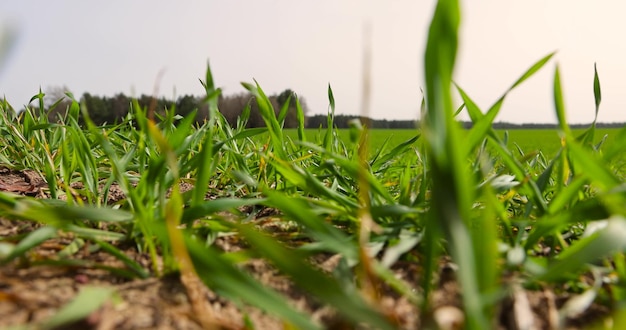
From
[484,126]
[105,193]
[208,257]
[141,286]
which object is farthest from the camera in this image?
[105,193]

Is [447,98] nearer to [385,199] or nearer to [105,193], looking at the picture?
[385,199]

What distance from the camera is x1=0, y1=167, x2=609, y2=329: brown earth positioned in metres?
0.54

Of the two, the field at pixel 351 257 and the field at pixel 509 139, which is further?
the field at pixel 509 139

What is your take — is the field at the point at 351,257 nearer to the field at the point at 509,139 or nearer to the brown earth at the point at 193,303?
the brown earth at the point at 193,303

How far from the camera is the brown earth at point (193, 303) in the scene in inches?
21.4

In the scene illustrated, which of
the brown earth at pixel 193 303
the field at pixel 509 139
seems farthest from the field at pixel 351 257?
the field at pixel 509 139

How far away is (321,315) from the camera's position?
2.01ft

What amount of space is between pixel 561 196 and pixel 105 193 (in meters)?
0.95

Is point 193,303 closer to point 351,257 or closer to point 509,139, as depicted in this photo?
point 351,257

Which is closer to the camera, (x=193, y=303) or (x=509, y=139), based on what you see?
(x=193, y=303)

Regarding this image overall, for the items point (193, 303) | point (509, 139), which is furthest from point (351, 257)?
point (509, 139)

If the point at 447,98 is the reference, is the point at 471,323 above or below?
below

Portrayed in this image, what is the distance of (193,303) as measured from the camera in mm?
570

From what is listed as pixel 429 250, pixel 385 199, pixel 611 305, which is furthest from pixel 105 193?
pixel 611 305
